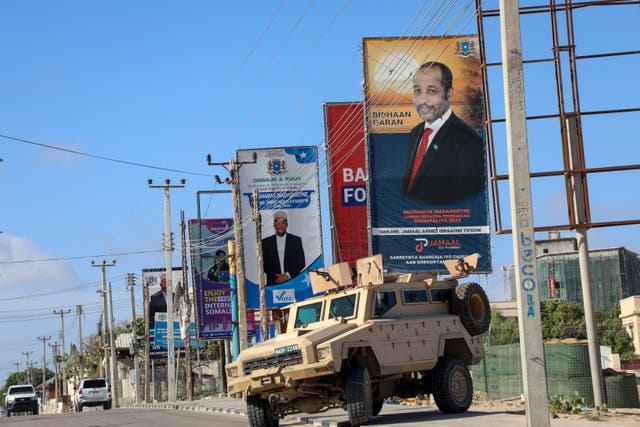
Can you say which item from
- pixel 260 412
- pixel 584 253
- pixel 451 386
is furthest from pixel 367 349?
pixel 584 253

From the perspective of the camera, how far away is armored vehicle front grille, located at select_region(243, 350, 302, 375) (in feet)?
53.6

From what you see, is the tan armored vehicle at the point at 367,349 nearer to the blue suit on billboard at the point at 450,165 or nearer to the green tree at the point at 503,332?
the blue suit on billboard at the point at 450,165

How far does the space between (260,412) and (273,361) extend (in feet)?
4.43

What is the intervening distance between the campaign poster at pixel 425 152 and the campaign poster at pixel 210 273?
15.5 meters

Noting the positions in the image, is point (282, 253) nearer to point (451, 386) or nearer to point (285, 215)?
point (285, 215)

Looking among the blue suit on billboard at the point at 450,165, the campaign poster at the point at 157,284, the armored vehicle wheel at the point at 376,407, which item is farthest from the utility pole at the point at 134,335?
the armored vehicle wheel at the point at 376,407

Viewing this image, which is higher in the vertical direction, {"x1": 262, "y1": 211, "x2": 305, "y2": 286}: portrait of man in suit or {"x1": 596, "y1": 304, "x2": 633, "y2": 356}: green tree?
{"x1": 262, "y1": 211, "x2": 305, "y2": 286}: portrait of man in suit

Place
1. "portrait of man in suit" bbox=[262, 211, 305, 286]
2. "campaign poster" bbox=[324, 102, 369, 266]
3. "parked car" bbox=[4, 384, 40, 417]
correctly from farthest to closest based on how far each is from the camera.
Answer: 1. "parked car" bbox=[4, 384, 40, 417]
2. "portrait of man in suit" bbox=[262, 211, 305, 286]
3. "campaign poster" bbox=[324, 102, 369, 266]

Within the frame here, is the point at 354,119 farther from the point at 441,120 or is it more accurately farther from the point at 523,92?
the point at 523,92

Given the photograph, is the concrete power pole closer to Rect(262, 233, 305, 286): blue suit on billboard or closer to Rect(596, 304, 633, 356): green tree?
Rect(262, 233, 305, 286): blue suit on billboard

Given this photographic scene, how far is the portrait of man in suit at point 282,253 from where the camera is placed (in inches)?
1721

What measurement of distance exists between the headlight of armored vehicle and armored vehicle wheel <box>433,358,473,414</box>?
8.52 ft

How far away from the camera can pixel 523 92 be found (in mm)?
12492

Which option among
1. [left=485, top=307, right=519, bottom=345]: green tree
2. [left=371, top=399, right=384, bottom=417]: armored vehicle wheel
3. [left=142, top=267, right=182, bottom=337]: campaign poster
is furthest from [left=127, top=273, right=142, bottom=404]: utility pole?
[left=371, top=399, right=384, bottom=417]: armored vehicle wheel
